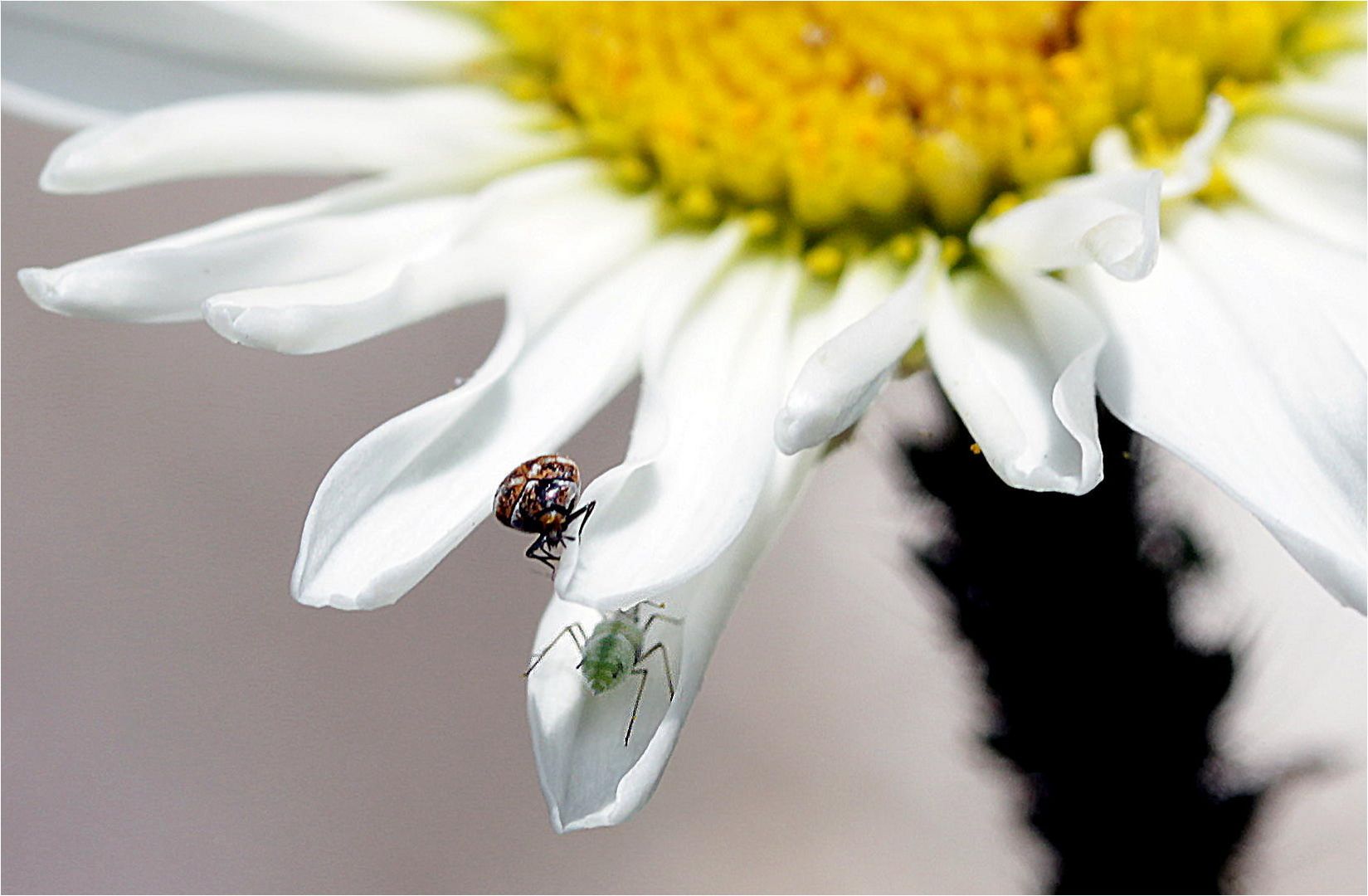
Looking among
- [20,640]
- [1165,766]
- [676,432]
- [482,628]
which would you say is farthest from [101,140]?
[20,640]

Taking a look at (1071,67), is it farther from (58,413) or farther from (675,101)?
(58,413)

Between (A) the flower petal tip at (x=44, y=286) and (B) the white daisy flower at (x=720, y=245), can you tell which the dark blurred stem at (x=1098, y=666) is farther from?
(A) the flower petal tip at (x=44, y=286)

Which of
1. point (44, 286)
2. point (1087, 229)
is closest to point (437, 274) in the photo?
point (44, 286)

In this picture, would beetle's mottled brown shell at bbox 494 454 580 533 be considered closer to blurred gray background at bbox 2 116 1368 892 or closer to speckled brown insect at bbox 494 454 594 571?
speckled brown insect at bbox 494 454 594 571

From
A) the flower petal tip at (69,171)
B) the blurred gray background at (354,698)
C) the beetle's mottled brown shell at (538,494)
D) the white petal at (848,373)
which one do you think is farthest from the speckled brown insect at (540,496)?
the blurred gray background at (354,698)

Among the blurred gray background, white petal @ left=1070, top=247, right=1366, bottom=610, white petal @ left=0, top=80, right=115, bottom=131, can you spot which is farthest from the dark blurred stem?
the blurred gray background
